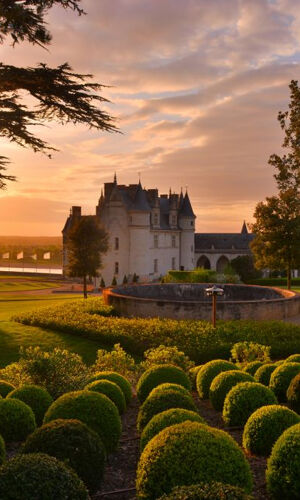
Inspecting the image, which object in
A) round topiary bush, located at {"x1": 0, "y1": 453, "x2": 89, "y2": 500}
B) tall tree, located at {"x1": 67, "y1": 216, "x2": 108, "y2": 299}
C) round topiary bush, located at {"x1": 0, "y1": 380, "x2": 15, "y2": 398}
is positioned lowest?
round topiary bush, located at {"x1": 0, "y1": 380, "x2": 15, "y2": 398}

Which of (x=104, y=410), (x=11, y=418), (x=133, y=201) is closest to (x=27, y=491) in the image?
(x=104, y=410)

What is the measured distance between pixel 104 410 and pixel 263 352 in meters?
8.29

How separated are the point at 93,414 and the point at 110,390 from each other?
1.81 meters

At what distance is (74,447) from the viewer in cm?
667

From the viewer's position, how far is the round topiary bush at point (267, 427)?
8.41 m

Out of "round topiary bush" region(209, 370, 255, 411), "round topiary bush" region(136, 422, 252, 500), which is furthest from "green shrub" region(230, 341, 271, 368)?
"round topiary bush" region(136, 422, 252, 500)

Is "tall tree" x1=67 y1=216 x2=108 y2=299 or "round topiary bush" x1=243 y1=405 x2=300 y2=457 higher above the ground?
"tall tree" x1=67 y1=216 x2=108 y2=299

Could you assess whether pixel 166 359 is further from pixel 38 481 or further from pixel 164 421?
pixel 38 481

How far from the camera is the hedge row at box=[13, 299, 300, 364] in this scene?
17.6 m

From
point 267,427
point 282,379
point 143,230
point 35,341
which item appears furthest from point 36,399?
point 143,230

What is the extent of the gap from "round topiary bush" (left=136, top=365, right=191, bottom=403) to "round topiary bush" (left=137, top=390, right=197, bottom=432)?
5.85 feet

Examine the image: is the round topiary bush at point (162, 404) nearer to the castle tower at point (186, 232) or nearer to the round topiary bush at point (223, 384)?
the round topiary bush at point (223, 384)

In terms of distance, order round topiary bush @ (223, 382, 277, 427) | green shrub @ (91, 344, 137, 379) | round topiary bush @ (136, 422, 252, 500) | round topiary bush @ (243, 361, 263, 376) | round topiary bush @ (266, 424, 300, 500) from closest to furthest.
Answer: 1. round topiary bush @ (136, 422, 252, 500)
2. round topiary bush @ (266, 424, 300, 500)
3. round topiary bush @ (223, 382, 277, 427)
4. round topiary bush @ (243, 361, 263, 376)
5. green shrub @ (91, 344, 137, 379)

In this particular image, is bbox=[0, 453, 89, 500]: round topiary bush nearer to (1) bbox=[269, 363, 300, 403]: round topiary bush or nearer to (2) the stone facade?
(1) bbox=[269, 363, 300, 403]: round topiary bush
